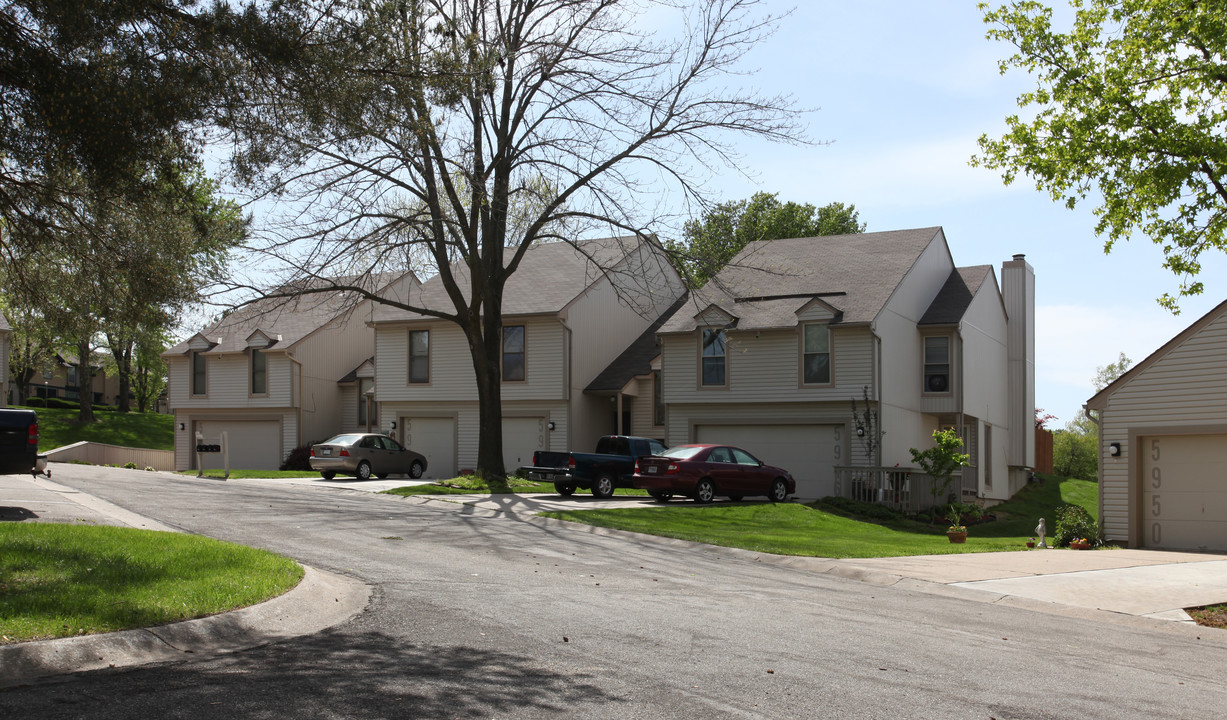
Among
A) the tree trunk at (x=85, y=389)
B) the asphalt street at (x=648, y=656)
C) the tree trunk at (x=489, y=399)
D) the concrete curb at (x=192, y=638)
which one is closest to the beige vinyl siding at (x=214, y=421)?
the tree trunk at (x=85, y=389)

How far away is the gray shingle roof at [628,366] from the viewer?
3541 centimetres

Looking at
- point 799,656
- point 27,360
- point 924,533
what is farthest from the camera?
point 27,360

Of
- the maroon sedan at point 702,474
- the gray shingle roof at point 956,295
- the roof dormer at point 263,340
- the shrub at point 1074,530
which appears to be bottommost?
the shrub at point 1074,530

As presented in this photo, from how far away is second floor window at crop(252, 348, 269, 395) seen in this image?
4041cm

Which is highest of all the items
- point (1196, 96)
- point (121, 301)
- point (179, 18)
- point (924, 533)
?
point (1196, 96)

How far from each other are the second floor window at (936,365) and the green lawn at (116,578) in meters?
26.2

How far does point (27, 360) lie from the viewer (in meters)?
47.3

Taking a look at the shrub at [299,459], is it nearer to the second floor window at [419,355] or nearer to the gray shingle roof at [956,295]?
the second floor window at [419,355]

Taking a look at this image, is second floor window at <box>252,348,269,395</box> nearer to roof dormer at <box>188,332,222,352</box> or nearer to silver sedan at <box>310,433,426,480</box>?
roof dormer at <box>188,332,222,352</box>

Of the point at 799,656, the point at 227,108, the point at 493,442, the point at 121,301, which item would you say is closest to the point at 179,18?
the point at 227,108

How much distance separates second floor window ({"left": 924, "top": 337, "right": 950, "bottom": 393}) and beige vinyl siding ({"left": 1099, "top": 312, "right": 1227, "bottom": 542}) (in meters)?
12.3

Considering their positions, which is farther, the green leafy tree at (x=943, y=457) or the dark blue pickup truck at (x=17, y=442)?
the green leafy tree at (x=943, y=457)

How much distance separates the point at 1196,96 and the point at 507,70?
15203 millimetres

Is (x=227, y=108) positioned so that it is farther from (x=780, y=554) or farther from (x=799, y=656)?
(x=780, y=554)
